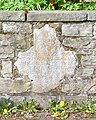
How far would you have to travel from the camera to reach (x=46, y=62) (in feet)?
13.3

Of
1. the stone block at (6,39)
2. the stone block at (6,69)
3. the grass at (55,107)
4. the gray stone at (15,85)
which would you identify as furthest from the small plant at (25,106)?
the stone block at (6,39)

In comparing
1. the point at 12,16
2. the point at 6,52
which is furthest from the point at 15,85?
the point at 12,16

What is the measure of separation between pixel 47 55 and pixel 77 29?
0.42 meters

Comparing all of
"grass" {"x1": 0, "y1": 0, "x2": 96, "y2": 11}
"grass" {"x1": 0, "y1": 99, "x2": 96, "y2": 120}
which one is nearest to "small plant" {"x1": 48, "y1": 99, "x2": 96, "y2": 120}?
"grass" {"x1": 0, "y1": 99, "x2": 96, "y2": 120}

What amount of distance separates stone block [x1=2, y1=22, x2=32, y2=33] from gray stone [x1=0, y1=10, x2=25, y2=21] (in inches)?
1.9

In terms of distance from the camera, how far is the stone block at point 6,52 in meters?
4.04

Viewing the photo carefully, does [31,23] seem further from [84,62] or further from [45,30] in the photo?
[84,62]

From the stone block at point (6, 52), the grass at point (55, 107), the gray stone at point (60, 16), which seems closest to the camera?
the gray stone at point (60, 16)

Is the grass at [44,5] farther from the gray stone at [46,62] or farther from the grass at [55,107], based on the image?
the grass at [55,107]

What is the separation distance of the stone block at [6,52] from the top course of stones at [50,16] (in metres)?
0.31

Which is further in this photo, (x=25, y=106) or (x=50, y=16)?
(x=25, y=106)

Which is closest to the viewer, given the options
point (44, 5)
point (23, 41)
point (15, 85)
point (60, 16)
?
point (60, 16)

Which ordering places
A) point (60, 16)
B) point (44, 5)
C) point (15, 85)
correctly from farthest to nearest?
1. point (44, 5)
2. point (15, 85)
3. point (60, 16)

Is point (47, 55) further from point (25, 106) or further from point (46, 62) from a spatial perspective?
point (25, 106)
